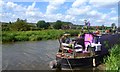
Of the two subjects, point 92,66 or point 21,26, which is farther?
point 21,26

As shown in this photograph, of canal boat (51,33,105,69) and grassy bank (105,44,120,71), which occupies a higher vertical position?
grassy bank (105,44,120,71)

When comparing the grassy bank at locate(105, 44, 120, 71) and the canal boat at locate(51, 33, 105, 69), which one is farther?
the canal boat at locate(51, 33, 105, 69)

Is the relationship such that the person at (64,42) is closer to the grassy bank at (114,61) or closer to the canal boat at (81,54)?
the canal boat at (81,54)

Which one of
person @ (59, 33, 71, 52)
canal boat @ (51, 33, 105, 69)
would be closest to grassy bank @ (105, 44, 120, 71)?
canal boat @ (51, 33, 105, 69)

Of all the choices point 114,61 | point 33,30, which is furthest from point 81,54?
point 33,30

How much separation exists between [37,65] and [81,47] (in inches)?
143

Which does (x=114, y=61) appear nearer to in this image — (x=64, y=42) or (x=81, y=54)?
(x=81, y=54)

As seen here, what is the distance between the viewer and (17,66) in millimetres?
19453

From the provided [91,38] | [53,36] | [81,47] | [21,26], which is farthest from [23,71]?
[21,26]

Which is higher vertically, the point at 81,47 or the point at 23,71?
the point at 81,47

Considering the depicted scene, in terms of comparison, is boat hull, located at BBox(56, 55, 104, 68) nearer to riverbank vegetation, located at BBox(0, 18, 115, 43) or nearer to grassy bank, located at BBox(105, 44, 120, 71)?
riverbank vegetation, located at BBox(0, 18, 115, 43)

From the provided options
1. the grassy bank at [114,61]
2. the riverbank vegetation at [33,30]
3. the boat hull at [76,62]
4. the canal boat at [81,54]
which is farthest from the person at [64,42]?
the grassy bank at [114,61]

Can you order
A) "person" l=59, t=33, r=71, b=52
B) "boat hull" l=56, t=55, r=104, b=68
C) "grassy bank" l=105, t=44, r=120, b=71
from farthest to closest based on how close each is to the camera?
"person" l=59, t=33, r=71, b=52 < "boat hull" l=56, t=55, r=104, b=68 < "grassy bank" l=105, t=44, r=120, b=71

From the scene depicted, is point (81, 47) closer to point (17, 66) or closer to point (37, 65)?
point (37, 65)
